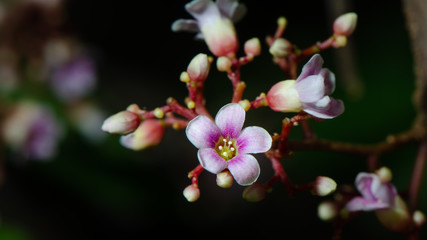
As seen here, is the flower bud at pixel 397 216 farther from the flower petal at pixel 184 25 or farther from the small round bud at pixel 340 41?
the flower petal at pixel 184 25

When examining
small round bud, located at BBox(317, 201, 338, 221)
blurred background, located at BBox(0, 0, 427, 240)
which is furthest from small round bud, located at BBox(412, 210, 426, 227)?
blurred background, located at BBox(0, 0, 427, 240)

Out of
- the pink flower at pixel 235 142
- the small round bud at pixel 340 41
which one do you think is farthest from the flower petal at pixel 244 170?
the small round bud at pixel 340 41

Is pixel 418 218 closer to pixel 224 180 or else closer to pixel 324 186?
pixel 324 186

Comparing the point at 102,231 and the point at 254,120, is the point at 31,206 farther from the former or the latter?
the point at 254,120

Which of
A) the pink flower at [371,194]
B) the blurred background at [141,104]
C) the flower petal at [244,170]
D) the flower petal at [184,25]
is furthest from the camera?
the blurred background at [141,104]

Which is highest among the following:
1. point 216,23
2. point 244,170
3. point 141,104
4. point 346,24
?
point 141,104

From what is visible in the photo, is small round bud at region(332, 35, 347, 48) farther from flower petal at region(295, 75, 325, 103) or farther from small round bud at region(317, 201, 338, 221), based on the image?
small round bud at region(317, 201, 338, 221)

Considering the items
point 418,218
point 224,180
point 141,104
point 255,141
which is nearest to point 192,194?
point 224,180
